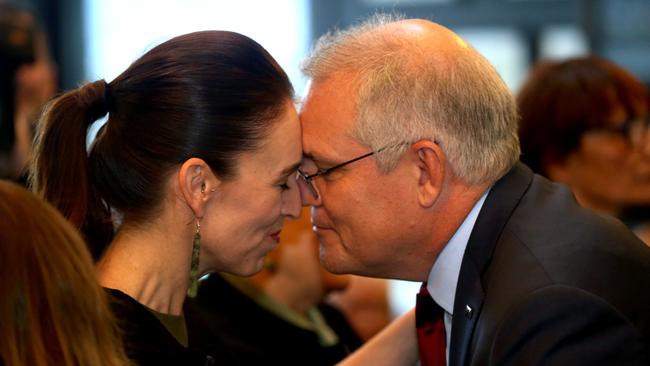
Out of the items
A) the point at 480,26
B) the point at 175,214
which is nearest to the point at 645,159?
the point at 175,214

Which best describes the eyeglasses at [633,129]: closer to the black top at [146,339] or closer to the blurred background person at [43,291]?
the black top at [146,339]

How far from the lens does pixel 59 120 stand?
2.12 metres

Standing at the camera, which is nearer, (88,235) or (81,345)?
(81,345)

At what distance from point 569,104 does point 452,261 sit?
1565 millimetres

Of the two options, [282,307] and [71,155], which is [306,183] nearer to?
[71,155]

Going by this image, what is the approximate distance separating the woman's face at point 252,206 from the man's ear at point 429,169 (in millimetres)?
273

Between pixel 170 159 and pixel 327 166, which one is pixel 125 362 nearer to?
pixel 170 159

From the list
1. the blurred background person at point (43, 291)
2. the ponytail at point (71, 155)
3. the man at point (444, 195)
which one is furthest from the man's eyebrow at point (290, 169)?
the blurred background person at point (43, 291)

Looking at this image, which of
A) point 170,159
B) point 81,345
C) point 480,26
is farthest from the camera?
point 480,26

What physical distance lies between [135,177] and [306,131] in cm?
47

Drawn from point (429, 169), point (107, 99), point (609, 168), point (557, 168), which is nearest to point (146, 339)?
point (107, 99)

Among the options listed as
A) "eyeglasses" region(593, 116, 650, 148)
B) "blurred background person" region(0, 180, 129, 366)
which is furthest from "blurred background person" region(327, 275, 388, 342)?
"blurred background person" region(0, 180, 129, 366)

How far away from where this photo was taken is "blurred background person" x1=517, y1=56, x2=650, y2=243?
370 cm

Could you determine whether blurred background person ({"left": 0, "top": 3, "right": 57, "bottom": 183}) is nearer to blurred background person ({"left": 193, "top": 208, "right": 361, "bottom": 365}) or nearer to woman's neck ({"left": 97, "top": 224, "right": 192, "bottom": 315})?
blurred background person ({"left": 193, "top": 208, "right": 361, "bottom": 365})
